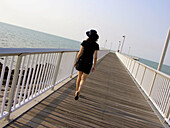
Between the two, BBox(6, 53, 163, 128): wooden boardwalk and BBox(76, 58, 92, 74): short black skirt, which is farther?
BBox(76, 58, 92, 74): short black skirt

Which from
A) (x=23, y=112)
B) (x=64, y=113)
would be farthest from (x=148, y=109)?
(x=23, y=112)

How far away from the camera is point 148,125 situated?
3.76m

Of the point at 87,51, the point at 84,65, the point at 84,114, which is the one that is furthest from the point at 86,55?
the point at 84,114

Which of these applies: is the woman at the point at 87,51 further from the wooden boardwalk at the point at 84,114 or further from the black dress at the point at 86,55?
the wooden boardwalk at the point at 84,114

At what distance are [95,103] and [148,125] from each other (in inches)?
53.5

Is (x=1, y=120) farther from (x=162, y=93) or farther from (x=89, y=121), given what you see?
(x=162, y=93)

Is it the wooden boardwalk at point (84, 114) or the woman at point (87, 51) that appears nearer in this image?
the wooden boardwalk at point (84, 114)

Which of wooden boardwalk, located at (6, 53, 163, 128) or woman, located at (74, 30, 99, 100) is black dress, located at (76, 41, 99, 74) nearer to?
woman, located at (74, 30, 99, 100)

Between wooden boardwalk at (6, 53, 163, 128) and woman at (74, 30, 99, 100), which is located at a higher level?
woman at (74, 30, 99, 100)

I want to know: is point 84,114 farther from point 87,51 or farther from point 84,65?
point 87,51

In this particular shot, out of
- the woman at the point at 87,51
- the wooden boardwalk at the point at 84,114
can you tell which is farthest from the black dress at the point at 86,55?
the wooden boardwalk at the point at 84,114

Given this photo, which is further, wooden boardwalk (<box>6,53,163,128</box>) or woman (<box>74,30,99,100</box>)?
woman (<box>74,30,99,100</box>)

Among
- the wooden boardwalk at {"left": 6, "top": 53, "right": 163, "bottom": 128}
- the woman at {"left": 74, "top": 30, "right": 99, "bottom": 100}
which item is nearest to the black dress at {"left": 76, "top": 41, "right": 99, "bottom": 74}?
the woman at {"left": 74, "top": 30, "right": 99, "bottom": 100}

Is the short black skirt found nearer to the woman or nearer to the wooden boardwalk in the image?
the woman
